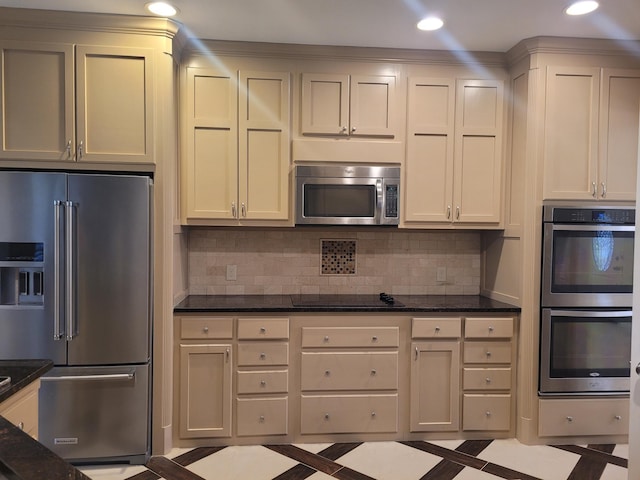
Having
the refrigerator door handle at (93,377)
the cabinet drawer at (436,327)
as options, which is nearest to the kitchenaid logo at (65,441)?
the refrigerator door handle at (93,377)

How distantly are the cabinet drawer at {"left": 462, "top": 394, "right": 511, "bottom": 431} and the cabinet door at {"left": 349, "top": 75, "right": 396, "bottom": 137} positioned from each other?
1.82 metres

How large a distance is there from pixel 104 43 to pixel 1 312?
5.19 feet

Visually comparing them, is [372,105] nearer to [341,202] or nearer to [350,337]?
[341,202]

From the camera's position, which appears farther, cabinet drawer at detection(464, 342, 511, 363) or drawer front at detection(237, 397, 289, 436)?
cabinet drawer at detection(464, 342, 511, 363)

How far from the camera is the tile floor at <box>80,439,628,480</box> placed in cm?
243

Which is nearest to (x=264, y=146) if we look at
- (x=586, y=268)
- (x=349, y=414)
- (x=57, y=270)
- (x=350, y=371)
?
(x=57, y=270)

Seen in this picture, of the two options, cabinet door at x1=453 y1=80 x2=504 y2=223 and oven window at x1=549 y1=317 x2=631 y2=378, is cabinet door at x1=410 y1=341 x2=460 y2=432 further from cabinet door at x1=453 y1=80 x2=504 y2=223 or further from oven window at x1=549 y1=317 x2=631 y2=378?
cabinet door at x1=453 y1=80 x2=504 y2=223

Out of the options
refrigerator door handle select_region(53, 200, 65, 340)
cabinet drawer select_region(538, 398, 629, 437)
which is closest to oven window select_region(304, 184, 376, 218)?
refrigerator door handle select_region(53, 200, 65, 340)

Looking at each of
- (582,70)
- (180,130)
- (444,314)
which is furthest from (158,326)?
(582,70)

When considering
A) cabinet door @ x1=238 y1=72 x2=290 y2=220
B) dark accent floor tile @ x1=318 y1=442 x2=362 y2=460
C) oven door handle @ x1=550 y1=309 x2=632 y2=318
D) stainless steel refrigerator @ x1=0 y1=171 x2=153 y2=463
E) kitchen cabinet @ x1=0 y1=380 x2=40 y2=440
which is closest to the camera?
kitchen cabinet @ x1=0 y1=380 x2=40 y2=440

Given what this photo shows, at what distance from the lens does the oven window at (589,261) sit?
273cm

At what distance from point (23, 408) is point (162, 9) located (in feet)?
6.66

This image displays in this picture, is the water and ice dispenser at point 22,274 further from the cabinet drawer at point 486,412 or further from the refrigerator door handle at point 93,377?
the cabinet drawer at point 486,412

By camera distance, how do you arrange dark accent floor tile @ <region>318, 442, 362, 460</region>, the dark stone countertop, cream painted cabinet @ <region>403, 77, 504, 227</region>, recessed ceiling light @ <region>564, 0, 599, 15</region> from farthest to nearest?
1. cream painted cabinet @ <region>403, 77, 504, 227</region>
2. dark accent floor tile @ <region>318, 442, 362, 460</region>
3. recessed ceiling light @ <region>564, 0, 599, 15</region>
4. the dark stone countertop
